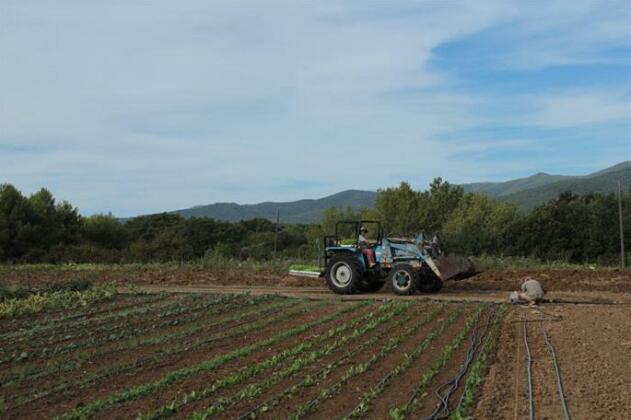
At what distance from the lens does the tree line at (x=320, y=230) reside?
127 ft

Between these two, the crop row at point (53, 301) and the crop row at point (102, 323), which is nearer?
the crop row at point (102, 323)

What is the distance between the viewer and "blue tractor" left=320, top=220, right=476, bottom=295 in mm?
17188

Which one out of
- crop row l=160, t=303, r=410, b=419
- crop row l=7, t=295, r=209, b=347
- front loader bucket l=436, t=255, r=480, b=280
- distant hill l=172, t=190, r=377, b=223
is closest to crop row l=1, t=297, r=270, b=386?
crop row l=7, t=295, r=209, b=347

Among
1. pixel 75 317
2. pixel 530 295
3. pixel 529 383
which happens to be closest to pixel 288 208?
pixel 530 295

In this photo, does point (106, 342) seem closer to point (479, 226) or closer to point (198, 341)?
point (198, 341)

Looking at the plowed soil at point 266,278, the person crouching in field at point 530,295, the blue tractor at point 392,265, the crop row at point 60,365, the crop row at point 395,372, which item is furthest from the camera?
the plowed soil at point 266,278

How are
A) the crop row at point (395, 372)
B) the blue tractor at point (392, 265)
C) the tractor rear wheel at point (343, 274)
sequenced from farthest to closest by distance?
the tractor rear wheel at point (343, 274)
the blue tractor at point (392, 265)
the crop row at point (395, 372)

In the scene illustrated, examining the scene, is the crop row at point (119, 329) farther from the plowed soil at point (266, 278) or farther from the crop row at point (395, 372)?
the plowed soil at point (266, 278)

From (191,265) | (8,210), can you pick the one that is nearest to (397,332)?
(191,265)

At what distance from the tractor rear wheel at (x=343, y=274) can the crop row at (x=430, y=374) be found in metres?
4.75

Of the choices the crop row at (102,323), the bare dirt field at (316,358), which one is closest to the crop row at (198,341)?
the bare dirt field at (316,358)

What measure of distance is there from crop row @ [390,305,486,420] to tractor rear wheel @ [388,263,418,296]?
3778 mm

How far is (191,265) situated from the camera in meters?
27.3

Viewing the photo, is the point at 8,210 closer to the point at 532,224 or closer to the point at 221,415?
the point at 532,224
